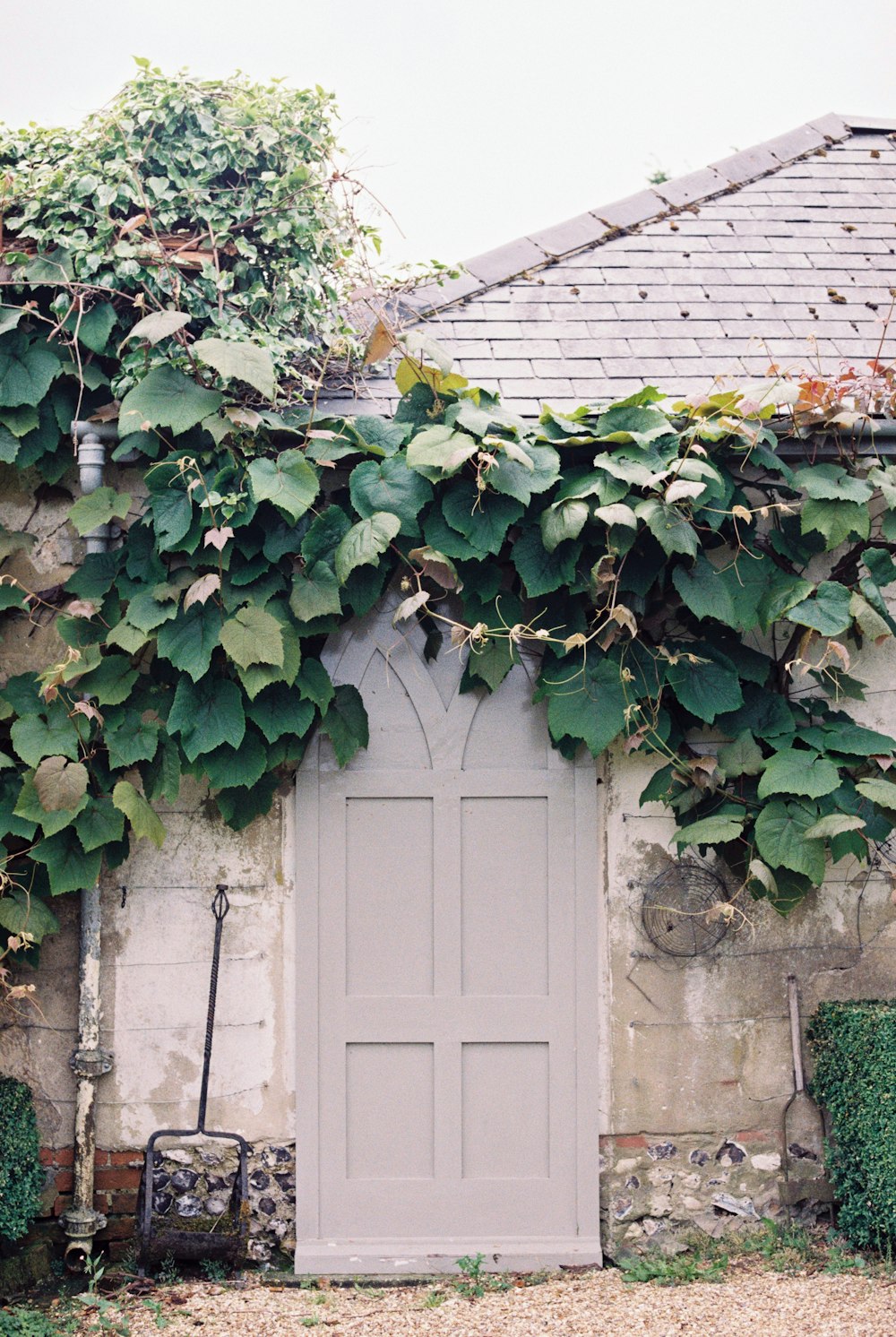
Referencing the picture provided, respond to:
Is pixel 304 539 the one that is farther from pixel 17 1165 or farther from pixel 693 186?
pixel 693 186

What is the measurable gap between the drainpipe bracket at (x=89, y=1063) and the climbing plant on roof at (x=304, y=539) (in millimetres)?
490

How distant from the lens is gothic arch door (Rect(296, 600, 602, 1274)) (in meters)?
3.70

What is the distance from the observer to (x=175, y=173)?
11.9 feet

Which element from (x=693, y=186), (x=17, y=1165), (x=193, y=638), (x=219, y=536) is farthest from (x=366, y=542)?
(x=693, y=186)

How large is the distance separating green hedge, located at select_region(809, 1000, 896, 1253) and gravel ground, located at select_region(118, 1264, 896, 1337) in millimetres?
203

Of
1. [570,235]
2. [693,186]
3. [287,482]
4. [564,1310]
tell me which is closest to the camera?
[564,1310]

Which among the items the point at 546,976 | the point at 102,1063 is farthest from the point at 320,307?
the point at 102,1063

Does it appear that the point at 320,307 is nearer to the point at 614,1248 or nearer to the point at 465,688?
the point at 465,688

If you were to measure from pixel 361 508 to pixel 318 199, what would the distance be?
123 centimetres

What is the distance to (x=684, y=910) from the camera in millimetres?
3771

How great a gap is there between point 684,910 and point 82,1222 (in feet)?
7.65

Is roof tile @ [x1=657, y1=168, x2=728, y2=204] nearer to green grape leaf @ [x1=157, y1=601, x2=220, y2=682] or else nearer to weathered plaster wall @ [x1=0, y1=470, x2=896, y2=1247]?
weathered plaster wall @ [x1=0, y1=470, x2=896, y2=1247]

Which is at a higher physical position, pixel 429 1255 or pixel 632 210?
pixel 632 210

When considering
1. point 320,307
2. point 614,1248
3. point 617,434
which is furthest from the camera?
point 320,307
